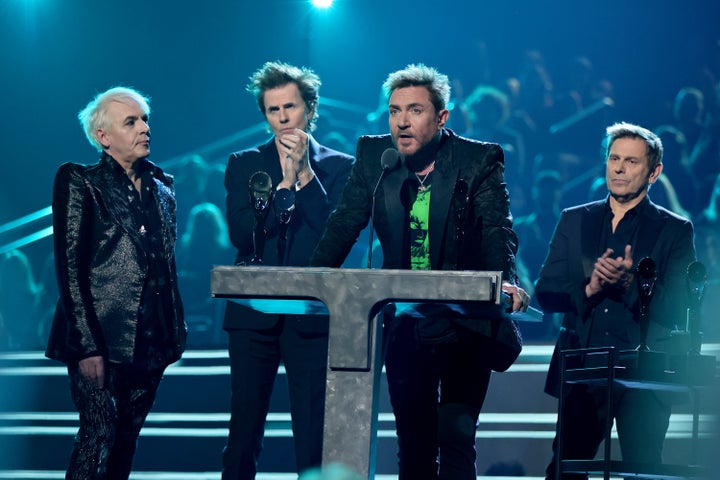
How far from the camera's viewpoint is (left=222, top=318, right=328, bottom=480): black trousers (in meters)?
3.60

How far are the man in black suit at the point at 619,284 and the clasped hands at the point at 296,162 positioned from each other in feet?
3.59

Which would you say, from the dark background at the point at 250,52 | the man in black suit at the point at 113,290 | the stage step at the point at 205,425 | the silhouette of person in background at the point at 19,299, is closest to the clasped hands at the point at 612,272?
the stage step at the point at 205,425

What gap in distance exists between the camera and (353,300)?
85.8 inches

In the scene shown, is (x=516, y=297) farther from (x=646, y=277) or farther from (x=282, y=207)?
(x=282, y=207)

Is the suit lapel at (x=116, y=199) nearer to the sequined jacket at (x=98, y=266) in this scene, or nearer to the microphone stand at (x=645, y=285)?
the sequined jacket at (x=98, y=266)

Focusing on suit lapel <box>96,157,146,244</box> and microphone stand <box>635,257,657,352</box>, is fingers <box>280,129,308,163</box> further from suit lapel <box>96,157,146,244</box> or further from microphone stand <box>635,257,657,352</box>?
microphone stand <box>635,257,657,352</box>

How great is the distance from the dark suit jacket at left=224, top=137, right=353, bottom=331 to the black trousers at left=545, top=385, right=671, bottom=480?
111cm

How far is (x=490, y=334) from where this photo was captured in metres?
3.02

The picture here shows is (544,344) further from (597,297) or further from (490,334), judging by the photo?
(490,334)

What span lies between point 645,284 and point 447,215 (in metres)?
0.97

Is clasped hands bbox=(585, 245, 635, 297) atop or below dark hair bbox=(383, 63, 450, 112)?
below

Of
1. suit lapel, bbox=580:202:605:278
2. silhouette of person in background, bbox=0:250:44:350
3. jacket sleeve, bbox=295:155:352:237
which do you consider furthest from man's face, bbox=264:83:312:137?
silhouette of person in background, bbox=0:250:44:350

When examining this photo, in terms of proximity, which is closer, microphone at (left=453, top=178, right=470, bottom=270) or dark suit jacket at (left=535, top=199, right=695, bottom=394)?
microphone at (left=453, top=178, right=470, bottom=270)

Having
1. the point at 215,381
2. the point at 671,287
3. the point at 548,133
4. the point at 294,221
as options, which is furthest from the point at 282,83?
the point at 548,133
